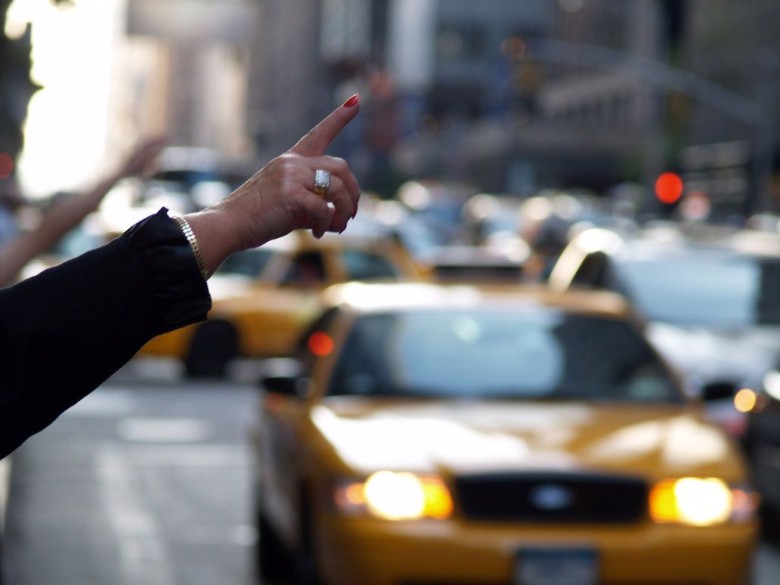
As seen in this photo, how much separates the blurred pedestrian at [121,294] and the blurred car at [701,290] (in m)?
11.0

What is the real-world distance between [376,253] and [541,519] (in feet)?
56.1

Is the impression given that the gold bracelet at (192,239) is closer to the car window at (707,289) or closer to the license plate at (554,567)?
the license plate at (554,567)

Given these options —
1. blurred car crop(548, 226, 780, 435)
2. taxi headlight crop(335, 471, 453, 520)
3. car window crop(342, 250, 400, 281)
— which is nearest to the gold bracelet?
taxi headlight crop(335, 471, 453, 520)

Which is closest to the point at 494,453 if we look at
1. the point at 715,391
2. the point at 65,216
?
the point at 715,391

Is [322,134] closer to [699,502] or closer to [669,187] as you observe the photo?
[699,502]

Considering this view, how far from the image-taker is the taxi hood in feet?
25.2

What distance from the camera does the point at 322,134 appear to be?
2.59m

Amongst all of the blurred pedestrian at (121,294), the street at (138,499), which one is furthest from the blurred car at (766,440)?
the blurred pedestrian at (121,294)

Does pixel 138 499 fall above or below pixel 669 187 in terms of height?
above

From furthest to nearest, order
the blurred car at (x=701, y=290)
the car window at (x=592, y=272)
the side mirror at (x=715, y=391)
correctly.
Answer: the car window at (x=592, y=272) → the blurred car at (x=701, y=290) → the side mirror at (x=715, y=391)

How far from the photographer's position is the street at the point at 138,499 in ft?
34.3

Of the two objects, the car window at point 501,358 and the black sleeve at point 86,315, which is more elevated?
the black sleeve at point 86,315

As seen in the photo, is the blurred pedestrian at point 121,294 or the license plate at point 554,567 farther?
the license plate at point 554,567

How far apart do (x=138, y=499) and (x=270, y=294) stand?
34.9 ft
